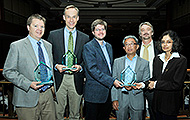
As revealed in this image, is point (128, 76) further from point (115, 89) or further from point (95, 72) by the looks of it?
point (95, 72)

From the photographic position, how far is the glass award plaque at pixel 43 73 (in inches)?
65.6

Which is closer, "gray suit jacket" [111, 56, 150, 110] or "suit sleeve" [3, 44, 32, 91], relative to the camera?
"suit sleeve" [3, 44, 32, 91]

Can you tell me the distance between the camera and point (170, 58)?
1823 mm

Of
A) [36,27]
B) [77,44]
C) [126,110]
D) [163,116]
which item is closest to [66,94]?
[77,44]

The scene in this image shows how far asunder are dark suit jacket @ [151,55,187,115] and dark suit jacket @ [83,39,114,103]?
0.61m

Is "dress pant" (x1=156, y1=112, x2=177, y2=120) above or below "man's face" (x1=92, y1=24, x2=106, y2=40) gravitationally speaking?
below

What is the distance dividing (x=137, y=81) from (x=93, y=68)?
21.6 inches

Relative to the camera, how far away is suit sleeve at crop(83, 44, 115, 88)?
1.86 meters

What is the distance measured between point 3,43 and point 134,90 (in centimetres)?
955

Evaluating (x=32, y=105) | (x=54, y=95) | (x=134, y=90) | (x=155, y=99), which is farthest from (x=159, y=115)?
(x=32, y=105)

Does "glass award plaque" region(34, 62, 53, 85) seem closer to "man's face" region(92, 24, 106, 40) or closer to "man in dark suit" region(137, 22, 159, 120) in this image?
"man's face" region(92, 24, 106, 40)

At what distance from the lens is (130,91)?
1.91 metres

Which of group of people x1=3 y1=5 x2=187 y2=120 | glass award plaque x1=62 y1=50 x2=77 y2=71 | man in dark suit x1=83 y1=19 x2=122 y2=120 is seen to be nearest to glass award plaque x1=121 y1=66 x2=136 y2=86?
group of people x1=3 y1=5 x2=187 y2=120

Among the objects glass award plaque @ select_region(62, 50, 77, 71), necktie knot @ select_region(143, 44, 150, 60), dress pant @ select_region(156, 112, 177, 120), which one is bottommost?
dress pant @ select_region(156, 112, 177, 120)
